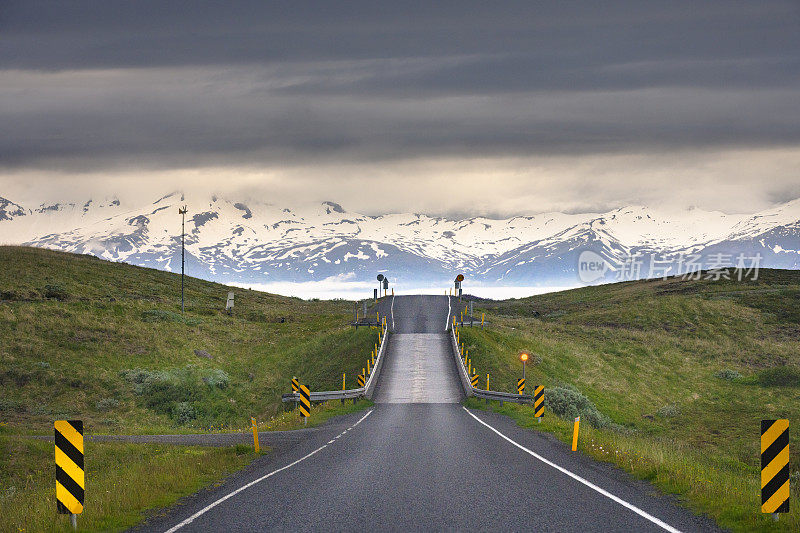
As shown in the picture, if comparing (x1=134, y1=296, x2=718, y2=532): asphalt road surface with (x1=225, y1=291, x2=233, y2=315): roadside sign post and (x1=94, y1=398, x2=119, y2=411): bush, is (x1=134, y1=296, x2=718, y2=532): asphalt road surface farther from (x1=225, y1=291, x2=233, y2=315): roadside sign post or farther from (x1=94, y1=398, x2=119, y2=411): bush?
(x1=225, y1=291, x2=233, y2=315): roadside sign post

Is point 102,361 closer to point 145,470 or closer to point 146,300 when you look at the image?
point 146,300

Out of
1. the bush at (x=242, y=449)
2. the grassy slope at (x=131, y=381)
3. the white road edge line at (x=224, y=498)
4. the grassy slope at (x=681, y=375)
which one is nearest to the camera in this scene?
the white road edge line at (x=224, y=498)

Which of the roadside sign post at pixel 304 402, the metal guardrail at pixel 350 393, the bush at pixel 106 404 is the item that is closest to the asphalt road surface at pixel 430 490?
the roadside sign post at pixel 304 402

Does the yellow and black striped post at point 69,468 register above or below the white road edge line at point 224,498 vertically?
above

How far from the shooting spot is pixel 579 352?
182 feet

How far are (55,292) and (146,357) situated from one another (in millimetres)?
25453

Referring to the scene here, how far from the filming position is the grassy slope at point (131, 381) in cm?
1608

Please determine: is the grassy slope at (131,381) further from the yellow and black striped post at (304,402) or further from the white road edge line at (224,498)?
the white road edge line at (224,498)

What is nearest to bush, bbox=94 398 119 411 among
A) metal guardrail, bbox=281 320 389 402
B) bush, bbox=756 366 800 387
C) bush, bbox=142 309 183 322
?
metal guardrail, bbox=281 320 389 402

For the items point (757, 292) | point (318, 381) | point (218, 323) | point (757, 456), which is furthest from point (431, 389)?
point (757, 292)

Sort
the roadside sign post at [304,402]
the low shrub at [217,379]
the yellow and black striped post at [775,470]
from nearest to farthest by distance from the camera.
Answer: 1. the yellow and black striped post at [775,470]
2. the roadside sign post at [304,402]
3. the low shrub at [217,379]

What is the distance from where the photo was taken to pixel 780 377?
50281 millimetres

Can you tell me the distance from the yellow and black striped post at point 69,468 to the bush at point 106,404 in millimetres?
31784

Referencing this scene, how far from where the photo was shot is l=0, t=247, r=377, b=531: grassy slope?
16.1 metres
